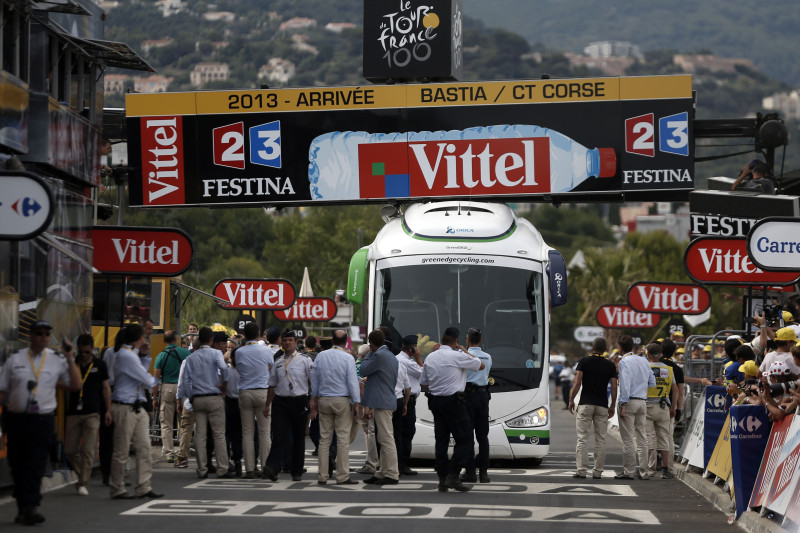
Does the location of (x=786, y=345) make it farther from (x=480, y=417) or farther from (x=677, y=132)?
(x=677, y=132)

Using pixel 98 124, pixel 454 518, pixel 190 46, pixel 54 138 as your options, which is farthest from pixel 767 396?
pixel 190 46

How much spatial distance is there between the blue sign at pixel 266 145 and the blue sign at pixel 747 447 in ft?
39.6

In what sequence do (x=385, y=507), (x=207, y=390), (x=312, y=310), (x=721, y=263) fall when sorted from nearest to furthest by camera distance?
1. (x=385, y=507)
2. (x=207, y=390)
3. (x=721, y=263)
4. (x=312, y=310)

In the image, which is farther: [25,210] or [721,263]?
[721,263]

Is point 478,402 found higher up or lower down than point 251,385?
lower down

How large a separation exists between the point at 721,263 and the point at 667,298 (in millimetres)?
8469

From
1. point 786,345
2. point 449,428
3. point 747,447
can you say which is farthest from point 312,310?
point 747,447

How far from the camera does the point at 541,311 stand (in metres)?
20.1

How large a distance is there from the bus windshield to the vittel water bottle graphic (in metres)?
Result: 3.23

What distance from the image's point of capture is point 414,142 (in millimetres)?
23359

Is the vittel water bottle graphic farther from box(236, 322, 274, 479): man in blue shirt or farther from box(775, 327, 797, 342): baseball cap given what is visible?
box(775, 327, 797, 342): baseball cap

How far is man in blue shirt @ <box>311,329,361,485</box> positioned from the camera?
54.2 feet

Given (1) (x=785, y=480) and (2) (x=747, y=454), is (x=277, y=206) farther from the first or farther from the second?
(1) (x=785, y=480)

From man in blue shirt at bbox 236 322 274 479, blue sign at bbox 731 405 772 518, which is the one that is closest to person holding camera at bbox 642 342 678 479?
blue sign at bbox 731 405 772 518
